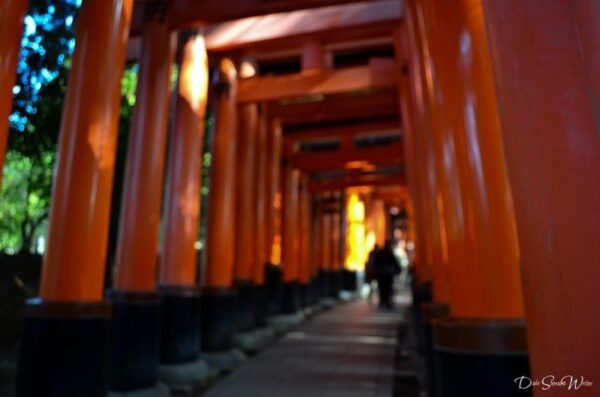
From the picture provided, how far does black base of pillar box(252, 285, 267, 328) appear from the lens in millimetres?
8195

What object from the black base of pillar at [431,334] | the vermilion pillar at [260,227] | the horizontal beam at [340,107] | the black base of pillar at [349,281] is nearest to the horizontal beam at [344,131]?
the horizontal beam at [340,107]

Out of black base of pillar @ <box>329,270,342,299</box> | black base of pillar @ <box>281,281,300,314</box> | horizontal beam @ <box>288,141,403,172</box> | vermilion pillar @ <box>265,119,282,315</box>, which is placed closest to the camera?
vermilion pillar @ <box>265,119,282,315</box>

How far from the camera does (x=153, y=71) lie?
5.21 meters

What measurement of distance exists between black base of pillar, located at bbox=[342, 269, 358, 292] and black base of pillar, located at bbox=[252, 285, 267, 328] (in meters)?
10.3

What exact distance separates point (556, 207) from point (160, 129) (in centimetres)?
450

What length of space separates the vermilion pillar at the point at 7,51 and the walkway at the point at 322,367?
3.02m

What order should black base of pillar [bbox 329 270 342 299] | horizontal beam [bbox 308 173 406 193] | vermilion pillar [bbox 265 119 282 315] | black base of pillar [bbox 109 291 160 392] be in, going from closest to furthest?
black base of pillar [bbox 109 291 160 392] < vermilion pillar [bbox 265 119 282 315] < horizontal beam [bbox 308 173 406 193] < black base of pillar [bbox 329 270 342 299]

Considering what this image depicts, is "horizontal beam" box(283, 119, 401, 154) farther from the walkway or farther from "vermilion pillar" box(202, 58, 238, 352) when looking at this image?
the walkway

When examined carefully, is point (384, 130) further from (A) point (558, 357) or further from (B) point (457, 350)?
(A) point (558, 357)

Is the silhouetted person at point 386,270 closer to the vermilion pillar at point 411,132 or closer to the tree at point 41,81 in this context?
the vermilion pillar at point 411,132

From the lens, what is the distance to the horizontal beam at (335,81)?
752 cm

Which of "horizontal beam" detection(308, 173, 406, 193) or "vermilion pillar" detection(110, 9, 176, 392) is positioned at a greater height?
"horizontal beam" detection(308, 173, 406, 193)

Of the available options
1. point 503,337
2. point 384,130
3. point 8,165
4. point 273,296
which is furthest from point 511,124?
point 384,130

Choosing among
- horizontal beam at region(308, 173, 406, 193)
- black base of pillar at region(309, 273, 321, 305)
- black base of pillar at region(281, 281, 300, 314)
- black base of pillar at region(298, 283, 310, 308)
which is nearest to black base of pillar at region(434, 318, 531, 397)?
black base of pillar at region(281, 281, 300, 314)
